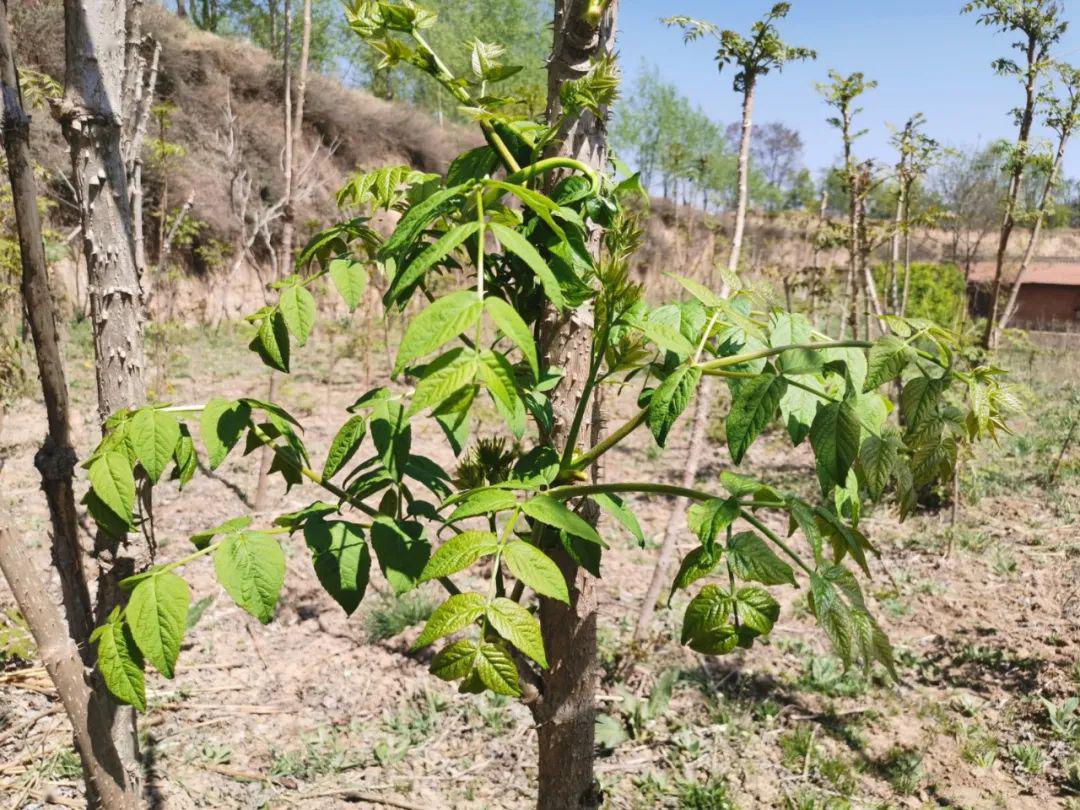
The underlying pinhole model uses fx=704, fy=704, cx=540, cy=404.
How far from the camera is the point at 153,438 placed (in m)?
0.95

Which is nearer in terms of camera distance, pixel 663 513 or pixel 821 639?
pixel 821 639

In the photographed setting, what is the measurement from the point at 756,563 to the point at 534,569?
29 centimetres

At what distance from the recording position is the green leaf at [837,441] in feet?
2.73

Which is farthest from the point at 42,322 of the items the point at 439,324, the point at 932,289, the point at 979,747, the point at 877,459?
the point at 932,289

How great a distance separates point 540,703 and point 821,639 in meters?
3.30

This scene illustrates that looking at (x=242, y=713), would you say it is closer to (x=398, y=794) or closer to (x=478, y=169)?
(x=398, y=794)

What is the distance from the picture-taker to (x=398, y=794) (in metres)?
2.68

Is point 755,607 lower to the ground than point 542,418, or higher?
lower

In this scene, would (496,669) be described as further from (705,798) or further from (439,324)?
(705,798)

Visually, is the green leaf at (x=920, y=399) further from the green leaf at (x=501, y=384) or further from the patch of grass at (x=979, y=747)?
the patch of grass at (x=979, y=747)

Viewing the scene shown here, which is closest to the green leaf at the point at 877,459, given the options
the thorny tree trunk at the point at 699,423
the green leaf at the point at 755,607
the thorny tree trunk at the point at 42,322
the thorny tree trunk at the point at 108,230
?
the green leaf at the point at 755,607

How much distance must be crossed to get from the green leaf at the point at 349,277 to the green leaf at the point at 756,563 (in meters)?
0.64

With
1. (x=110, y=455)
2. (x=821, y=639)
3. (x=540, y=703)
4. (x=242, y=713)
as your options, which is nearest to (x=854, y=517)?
(x=540, y=703)

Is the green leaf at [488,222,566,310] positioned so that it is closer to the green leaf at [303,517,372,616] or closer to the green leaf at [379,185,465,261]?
the green leaf at [379,185,465,261]
